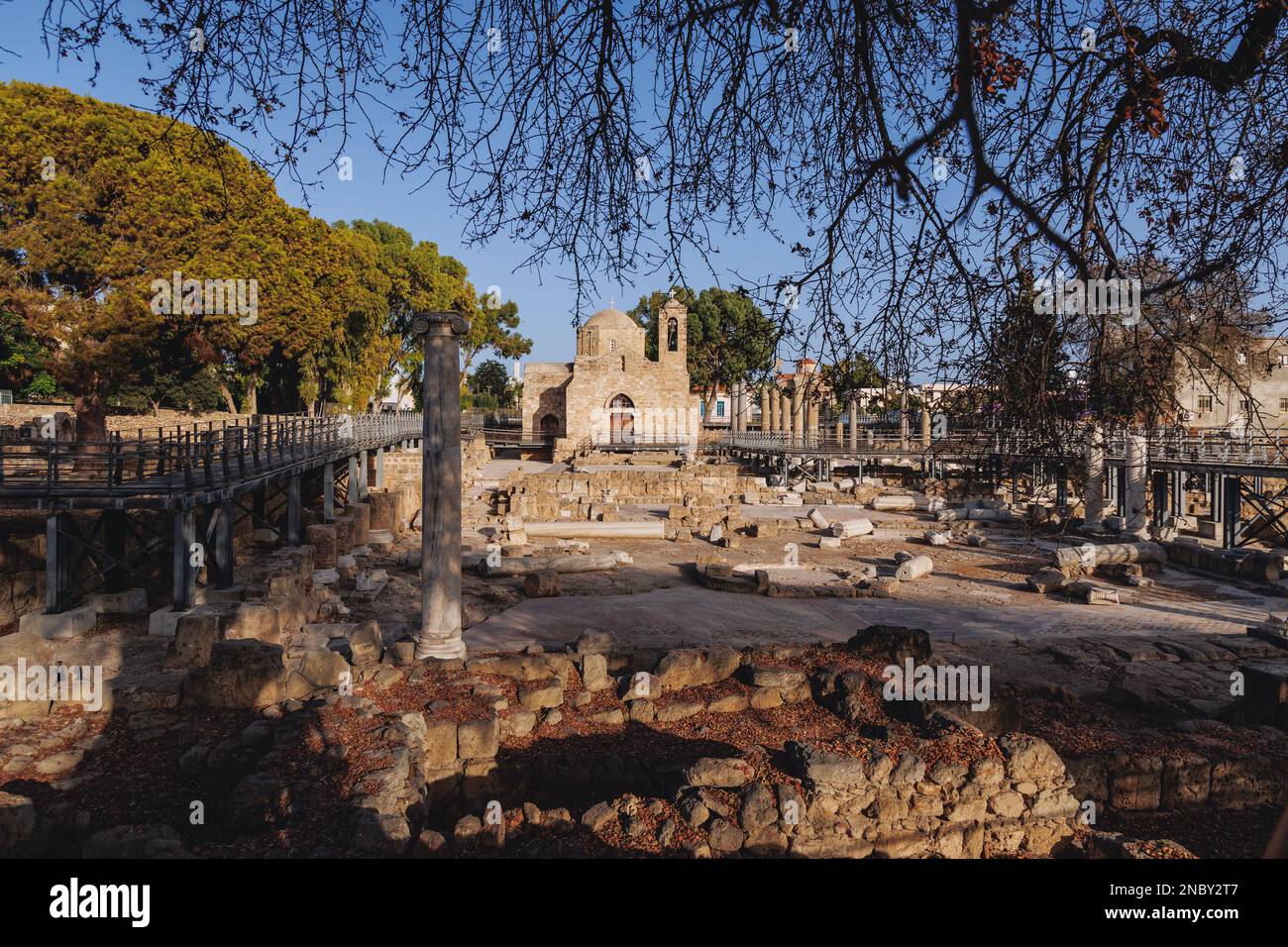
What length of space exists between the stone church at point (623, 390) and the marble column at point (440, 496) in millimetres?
35944

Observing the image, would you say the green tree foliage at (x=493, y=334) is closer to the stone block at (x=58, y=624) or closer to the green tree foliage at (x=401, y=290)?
the green tree foliage at (x=401, y=290)

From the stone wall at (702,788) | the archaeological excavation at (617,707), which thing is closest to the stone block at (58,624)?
the archaeological excavation at (617,707)

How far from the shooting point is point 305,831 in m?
5.24

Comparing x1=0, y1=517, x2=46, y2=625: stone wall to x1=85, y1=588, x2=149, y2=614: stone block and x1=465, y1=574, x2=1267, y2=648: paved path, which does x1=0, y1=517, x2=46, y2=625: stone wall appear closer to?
x1=85, y1=588, x2=149, y2=614: stone block

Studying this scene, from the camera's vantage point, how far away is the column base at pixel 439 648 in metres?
9.23

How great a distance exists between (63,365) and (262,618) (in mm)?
15286

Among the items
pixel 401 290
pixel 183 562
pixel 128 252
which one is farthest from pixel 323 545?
pixel 401 290

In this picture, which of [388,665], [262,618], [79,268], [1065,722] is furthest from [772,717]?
[79,268]

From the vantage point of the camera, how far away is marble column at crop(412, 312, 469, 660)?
933 cm

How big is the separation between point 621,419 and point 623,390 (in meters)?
1.80

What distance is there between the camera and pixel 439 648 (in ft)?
30.5

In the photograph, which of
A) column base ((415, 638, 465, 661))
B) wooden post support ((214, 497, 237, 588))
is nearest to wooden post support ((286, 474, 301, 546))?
wooden post support ((214, 497, 237, 588))
